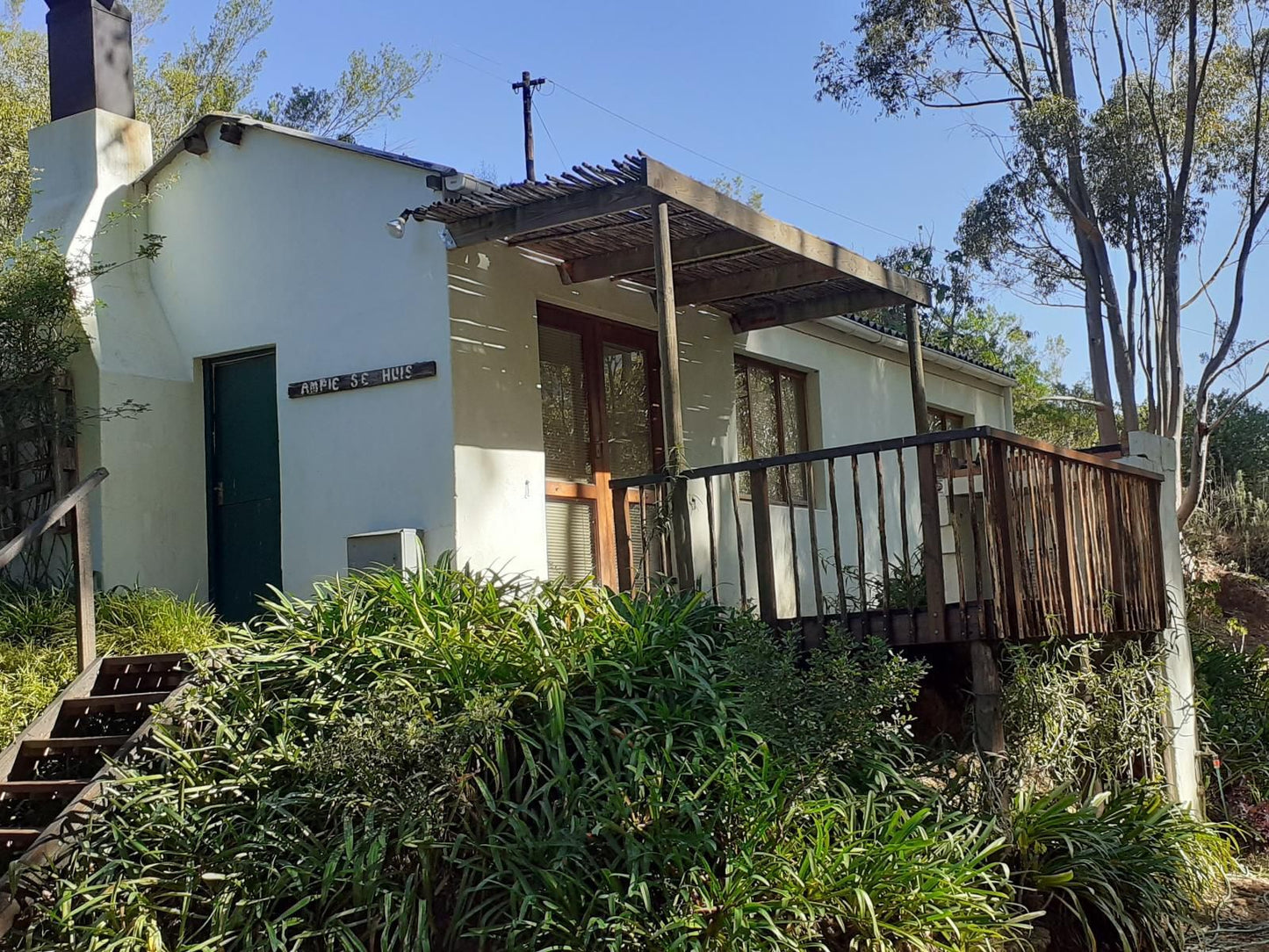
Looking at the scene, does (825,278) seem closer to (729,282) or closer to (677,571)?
(729,282)

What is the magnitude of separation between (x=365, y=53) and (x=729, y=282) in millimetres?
14019

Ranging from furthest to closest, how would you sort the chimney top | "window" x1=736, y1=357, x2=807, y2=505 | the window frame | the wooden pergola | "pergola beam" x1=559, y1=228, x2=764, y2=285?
1. "window" x1=736, y1=357, x2=807, y2=505
2. the window frame
3. the chimney top
4. "pergola beam" x1=559, y1=228, x2=764, y2=285
5. the wooden pergola

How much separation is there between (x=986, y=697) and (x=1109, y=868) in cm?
109

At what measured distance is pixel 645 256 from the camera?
9438 millimetres

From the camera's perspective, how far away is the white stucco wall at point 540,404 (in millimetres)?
8781

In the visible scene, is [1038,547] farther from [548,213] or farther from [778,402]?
[778,402]

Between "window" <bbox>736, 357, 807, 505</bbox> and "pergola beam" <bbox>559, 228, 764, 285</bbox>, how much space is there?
258 centimetres

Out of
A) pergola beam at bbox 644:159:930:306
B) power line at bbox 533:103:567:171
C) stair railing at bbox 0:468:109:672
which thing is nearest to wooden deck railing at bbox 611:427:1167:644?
pergola beam at bbox 644:159:930:306

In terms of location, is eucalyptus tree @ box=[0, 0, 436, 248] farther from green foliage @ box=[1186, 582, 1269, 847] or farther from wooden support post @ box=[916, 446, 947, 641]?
wooden support post @ box=[916, 446, 947, 641]

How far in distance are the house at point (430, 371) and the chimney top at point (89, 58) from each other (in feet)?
0.07

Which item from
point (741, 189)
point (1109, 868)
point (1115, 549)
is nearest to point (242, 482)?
point (1115, 549)

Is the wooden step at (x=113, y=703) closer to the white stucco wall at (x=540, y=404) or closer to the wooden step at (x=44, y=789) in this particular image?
the wooden step at (x=44, y=789)

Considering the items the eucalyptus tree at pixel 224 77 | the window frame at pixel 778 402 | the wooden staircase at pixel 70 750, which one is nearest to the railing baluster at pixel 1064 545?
the window frame at pixel 778 402

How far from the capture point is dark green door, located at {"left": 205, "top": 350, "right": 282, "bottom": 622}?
968 centimetres
